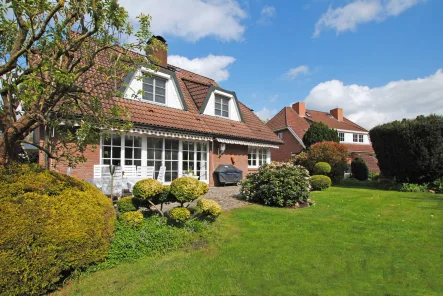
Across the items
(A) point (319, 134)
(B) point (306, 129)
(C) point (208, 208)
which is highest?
(B) point (306, 129)

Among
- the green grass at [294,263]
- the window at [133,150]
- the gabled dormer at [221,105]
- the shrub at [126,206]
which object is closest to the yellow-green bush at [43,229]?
the green grass at [294,263]

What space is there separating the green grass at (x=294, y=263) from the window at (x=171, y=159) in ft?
23.5

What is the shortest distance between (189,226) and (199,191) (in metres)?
0.95

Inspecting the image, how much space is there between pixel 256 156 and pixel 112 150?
12.4 metres

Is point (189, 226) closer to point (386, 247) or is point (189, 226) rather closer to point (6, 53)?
point (386, 247)

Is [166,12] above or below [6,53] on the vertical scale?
above

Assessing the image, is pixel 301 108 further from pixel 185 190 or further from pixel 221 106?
pixel 185 190

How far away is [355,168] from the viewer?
28.2 m

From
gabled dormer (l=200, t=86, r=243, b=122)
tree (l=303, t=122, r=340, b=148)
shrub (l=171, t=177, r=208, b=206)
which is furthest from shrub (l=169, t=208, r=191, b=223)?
tree (l=303, t=122, r=340, b=148)

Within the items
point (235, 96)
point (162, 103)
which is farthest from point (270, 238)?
point (235, 96)

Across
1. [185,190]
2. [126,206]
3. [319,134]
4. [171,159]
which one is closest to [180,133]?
[171,159]

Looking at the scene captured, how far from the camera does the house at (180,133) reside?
520 inches

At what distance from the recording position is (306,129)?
123 ft

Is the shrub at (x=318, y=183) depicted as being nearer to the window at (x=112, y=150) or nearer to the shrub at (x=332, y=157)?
the shrub at (x=332, y=157)
